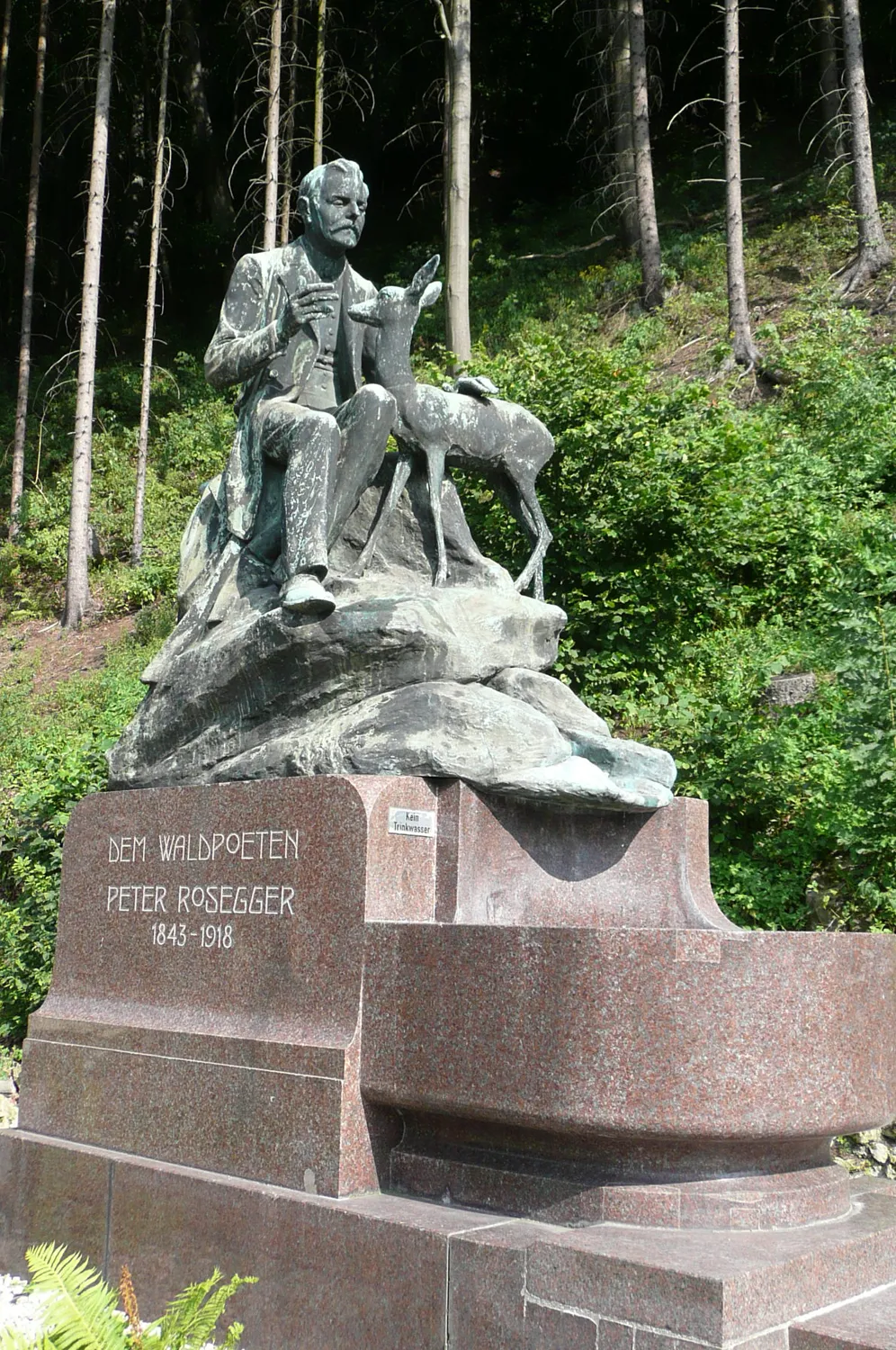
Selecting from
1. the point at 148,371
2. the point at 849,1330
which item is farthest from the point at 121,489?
the point at 849,1330

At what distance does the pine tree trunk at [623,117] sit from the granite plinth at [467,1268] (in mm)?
19193

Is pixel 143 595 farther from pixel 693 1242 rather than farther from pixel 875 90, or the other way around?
pixel 875 90

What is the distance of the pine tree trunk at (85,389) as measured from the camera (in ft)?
54.9

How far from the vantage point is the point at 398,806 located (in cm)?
423

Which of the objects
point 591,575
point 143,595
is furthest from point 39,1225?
point 143,595

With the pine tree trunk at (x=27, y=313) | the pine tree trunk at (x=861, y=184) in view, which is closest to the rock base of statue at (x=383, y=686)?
the pine tree trunk at (x=861, y=184)

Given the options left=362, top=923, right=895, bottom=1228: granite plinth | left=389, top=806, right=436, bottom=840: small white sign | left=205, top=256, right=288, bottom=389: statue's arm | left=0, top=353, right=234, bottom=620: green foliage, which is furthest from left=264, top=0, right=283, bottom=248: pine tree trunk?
left=362, top=923, right=895, bottom=1228: granite plinth

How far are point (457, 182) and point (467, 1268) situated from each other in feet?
45.0

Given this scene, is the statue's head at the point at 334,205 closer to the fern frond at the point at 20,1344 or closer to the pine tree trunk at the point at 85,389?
the fern frond at the point at 20,1344

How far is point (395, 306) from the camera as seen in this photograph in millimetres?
5539

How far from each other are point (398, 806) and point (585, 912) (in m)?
0.78

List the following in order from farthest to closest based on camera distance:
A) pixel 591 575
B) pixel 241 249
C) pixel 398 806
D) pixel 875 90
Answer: pixel 241 249, pixel 875 90, pixel 591 575, pixel 398 806

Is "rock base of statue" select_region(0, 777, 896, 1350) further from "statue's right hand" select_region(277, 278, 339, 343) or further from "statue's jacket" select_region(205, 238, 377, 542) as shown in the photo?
"statue's right hand" select_region(277, 278, 339, 343)

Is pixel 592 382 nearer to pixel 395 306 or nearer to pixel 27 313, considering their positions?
pixel 395 306
